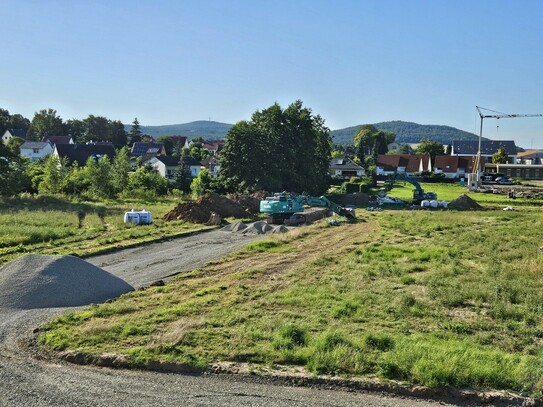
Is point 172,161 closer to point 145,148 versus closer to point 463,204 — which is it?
point 145,148

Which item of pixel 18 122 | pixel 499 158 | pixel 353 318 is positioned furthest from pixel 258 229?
pixel 18 122

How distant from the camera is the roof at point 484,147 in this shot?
120 metres

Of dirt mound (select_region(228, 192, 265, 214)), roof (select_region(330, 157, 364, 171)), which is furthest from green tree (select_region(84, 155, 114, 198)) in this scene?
roof (select_region(330, 157, 364, 171))

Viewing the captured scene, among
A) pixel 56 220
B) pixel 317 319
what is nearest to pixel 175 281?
pixel 317 319

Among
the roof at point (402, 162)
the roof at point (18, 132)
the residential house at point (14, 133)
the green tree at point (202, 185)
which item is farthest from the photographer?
the roof at point (18, 132)

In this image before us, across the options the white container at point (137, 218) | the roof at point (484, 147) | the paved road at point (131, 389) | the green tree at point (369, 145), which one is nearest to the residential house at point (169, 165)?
the green tree at point (369, 145)

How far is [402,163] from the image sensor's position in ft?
351

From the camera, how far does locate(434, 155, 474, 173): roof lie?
321 ft

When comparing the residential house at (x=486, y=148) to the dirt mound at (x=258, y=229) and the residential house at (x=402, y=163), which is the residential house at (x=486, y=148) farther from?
the dirt mound at (x=258, y=229)

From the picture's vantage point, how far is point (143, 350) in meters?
10.8

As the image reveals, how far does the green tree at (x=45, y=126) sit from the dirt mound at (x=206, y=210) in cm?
10131

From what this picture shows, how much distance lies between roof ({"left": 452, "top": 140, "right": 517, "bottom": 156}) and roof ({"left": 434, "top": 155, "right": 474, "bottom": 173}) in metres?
21.7

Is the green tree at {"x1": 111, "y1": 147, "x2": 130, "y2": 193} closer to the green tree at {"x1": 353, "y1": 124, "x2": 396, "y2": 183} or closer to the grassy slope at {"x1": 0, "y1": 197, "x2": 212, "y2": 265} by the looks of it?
the grassy slope at {"x1": 0, "y1": 197, "x2": 212, "y2": 265}

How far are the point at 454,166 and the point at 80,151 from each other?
68604mm
